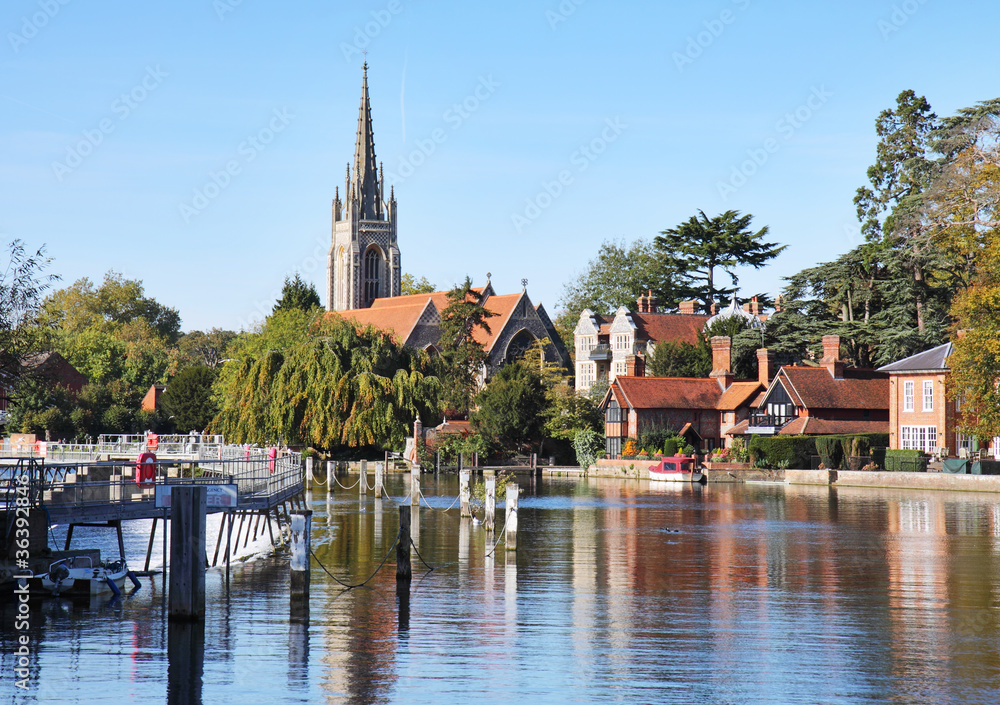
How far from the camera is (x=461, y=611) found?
22.8 m

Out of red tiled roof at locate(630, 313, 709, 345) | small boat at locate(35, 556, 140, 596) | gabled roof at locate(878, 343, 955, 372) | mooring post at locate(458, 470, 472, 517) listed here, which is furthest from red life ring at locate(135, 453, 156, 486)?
red tiled roof at locate(630, 313, 709, 345)

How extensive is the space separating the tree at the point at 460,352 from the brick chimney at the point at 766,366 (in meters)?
20.7

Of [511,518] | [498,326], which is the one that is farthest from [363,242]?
[511,518]

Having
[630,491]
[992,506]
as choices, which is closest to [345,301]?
[630,491]

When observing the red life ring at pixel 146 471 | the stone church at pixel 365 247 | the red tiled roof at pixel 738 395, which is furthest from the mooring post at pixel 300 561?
the stone church at pixel 365 247

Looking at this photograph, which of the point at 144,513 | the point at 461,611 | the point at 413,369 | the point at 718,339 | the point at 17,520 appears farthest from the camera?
the point at 718,339

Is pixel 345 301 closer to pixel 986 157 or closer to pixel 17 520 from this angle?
pixel 986 157

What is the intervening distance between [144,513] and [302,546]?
6.14 meters

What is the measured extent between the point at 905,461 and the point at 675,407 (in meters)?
20.9

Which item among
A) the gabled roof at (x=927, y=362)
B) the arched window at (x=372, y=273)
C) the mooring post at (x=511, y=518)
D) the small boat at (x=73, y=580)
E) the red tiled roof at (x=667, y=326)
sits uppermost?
the arched window at (x=372, y=273)

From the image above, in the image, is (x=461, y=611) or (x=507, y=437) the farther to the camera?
(x=507, y=437)

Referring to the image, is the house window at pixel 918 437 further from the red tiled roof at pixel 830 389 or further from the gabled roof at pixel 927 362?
the red tiled roof at pixel 830 389

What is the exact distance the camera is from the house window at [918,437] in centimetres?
6756

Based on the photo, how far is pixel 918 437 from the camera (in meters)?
68.3
